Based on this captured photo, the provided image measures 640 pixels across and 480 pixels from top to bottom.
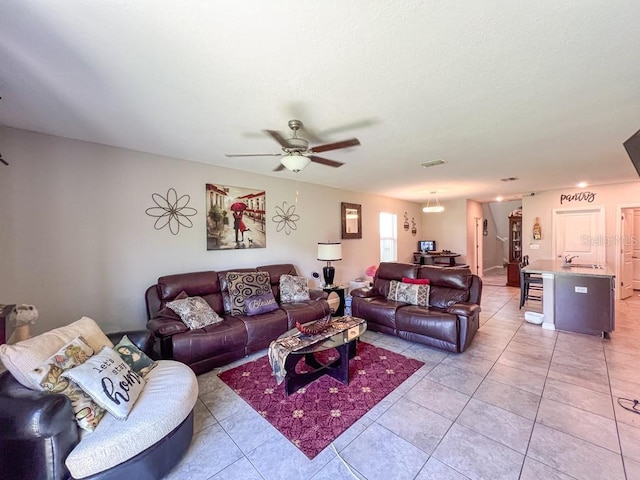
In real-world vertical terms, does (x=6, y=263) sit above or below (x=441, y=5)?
below

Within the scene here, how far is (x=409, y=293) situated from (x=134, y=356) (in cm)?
339

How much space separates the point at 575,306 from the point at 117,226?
622 cm

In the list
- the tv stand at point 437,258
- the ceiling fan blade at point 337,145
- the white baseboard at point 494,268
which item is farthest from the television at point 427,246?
the ceiling fan blade at point 337,145

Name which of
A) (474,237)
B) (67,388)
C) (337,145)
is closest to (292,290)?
(337,145)

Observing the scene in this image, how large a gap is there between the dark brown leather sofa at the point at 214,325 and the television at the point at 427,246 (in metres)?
5.19

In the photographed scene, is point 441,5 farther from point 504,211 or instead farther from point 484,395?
point 504,211

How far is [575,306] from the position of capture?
3.82 m

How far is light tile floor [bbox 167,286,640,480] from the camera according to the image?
5.44 feet

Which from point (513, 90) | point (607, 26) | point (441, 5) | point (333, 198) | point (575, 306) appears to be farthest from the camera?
point (333, 198)

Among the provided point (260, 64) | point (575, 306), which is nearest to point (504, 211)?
point (575, 306)

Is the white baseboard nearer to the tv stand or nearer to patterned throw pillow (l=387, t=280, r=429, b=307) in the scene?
the tv stand

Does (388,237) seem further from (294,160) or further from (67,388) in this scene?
(67,388)

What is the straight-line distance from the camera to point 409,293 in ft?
13.0

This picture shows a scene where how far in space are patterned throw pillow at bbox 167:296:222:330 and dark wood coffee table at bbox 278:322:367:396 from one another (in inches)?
39.2
